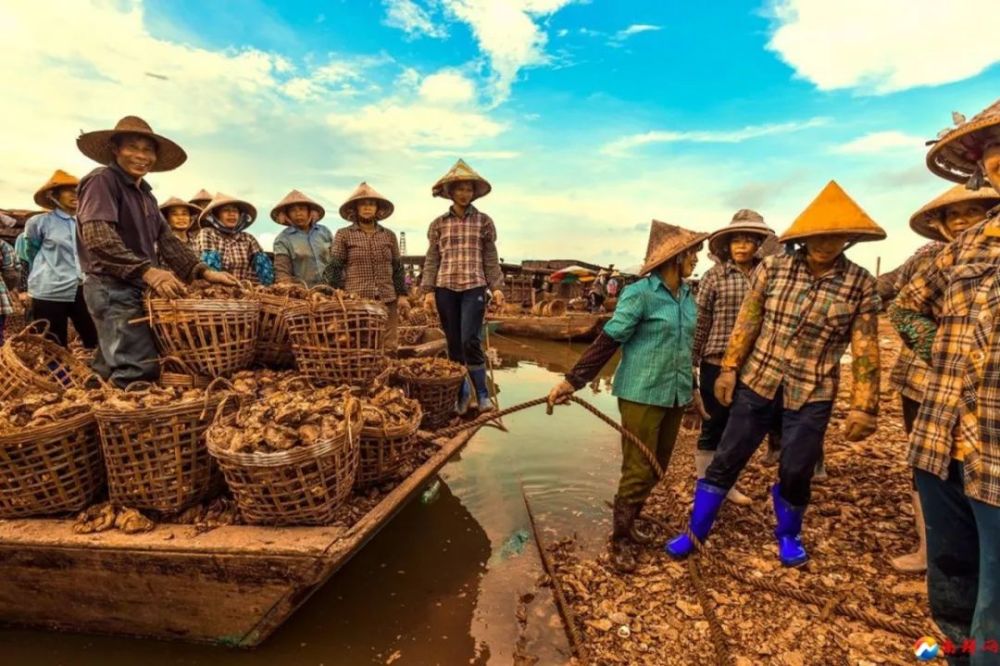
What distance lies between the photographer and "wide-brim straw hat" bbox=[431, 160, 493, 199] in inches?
197

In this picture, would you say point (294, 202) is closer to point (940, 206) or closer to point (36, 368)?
point (36, 368)

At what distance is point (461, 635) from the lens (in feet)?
10.1

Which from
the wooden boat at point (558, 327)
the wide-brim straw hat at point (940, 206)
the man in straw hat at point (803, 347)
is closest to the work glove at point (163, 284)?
the man in straw hat at point (803, 347)

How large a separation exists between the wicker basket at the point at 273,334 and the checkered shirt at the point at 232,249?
177cm

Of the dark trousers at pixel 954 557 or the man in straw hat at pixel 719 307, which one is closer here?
the dark trousers at pixel 954 557

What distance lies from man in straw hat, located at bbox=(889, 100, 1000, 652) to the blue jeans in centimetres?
405

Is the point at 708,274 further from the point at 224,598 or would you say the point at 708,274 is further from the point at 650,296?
the point at 224,598

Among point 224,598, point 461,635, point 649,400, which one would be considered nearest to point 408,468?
point 461,635

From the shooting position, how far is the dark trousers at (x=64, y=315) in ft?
17.2

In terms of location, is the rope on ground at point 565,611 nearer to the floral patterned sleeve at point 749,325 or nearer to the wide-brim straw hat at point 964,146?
the floral patterned sleeve at point 749,325

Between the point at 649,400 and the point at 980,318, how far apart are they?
1713mm

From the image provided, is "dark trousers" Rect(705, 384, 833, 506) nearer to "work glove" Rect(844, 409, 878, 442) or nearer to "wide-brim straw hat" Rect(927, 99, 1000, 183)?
"work glove" Rect(844, 409, 878, 442)

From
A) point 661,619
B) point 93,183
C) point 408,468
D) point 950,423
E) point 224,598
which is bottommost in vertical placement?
point 661,619

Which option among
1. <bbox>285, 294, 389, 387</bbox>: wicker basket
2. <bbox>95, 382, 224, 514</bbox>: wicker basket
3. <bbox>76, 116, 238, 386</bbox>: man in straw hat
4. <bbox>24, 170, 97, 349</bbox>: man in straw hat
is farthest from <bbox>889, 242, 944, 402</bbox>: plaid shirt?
<bbox>24, 170, 97, 349</bbox>: man in straw hat
